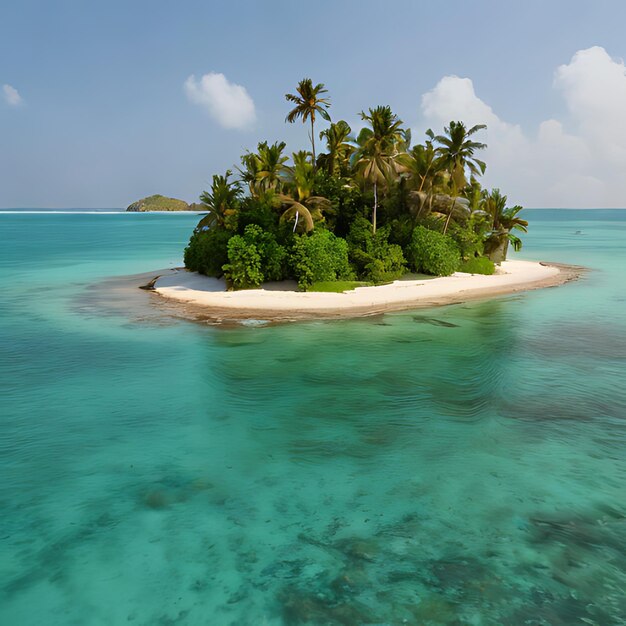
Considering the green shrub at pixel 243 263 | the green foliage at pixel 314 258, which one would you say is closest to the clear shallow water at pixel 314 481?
the green foliage at pixel 314 258

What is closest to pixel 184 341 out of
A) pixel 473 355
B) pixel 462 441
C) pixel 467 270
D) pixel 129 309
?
pixel 129 309

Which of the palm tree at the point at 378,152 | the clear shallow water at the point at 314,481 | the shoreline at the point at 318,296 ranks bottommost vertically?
the clear shallow water at the point at 314,481

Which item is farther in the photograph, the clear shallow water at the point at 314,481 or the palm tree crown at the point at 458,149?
the palm tree crown at the point at 458,149

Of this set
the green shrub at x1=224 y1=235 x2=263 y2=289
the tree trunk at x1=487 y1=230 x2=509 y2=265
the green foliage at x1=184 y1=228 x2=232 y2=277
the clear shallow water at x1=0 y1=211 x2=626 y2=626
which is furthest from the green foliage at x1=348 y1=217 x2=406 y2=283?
the clear shallow water at x1=0 y1=211 x2=626 y2=626

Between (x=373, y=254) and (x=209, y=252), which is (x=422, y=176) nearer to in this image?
(x=373, y=254)

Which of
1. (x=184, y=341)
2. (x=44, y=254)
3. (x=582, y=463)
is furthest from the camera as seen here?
(x=44, y=254)

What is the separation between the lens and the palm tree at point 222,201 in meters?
31.8

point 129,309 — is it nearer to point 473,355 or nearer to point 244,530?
point 473,355

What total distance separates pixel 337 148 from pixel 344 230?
291 inches

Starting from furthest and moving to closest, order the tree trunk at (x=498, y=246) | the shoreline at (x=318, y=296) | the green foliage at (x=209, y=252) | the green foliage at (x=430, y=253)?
the tree trunk at (x=498, y=246)
the green foliage at (x=430, y=253)
the green foliage at (x=209, y=252)
the shoreline at (x=318, y=296)

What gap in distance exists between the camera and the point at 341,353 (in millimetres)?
17875

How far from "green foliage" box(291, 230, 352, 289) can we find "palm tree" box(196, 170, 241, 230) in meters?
5.37

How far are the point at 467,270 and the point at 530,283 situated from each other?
444 cm

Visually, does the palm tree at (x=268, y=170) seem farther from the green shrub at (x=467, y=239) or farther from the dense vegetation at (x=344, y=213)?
the green shrub at (x=467, y=239)
